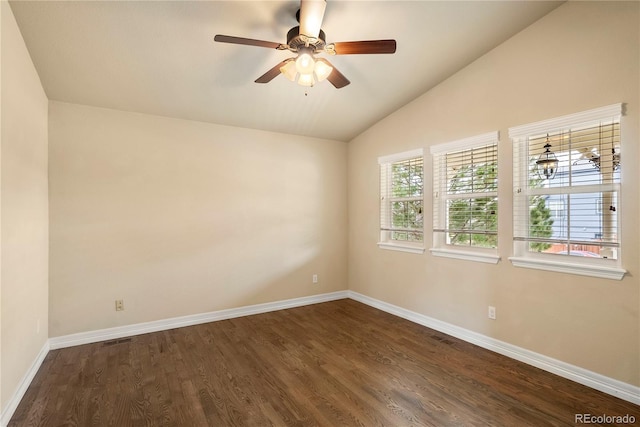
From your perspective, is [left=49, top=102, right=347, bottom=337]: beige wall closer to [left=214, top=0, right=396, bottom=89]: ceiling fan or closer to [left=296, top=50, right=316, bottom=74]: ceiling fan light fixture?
[left=214, top=0, right=396, bottom=89]: ceiling fan

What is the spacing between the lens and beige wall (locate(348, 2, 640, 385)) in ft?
7.45

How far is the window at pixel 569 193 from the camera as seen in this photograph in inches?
94.4

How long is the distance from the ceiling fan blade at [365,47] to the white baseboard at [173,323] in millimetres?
3327

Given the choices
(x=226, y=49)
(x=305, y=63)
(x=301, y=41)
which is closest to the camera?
(x=301, y=41)

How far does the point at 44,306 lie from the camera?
3.02 m

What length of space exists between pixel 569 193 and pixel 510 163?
1.79ft

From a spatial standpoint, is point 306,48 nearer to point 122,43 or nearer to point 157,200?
point 122,43

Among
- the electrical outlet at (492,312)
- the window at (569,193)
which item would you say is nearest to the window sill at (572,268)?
the window at (569,193)

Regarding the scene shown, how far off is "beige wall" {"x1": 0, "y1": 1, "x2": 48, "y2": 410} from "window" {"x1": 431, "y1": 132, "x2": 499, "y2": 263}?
3795mm

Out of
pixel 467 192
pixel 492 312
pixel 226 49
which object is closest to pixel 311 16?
pixel 226 49

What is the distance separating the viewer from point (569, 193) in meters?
2.61

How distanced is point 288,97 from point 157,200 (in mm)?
1936

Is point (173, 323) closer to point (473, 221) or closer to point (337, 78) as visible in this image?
point (337, 78)

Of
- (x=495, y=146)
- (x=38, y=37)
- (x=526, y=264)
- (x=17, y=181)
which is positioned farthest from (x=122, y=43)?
(x=526, y=264)
